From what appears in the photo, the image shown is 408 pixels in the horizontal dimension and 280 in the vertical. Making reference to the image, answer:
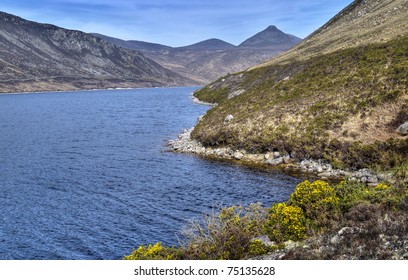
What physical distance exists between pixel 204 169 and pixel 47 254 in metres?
26.3

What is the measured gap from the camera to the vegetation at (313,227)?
17.0 m

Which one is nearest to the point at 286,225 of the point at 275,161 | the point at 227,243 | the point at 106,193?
the point at 227,243

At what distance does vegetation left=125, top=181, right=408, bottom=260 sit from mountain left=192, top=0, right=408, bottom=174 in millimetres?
9138

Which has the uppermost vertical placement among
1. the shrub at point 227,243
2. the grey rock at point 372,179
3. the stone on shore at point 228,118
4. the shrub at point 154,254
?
the stone on shore at point 228,118

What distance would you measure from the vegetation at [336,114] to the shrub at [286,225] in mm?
24368

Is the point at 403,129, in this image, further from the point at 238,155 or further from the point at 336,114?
the point at 238,155

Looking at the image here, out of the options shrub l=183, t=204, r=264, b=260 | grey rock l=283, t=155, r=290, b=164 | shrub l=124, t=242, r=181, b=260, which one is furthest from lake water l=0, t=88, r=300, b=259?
shrub l=183, t=204, r=264, b=260

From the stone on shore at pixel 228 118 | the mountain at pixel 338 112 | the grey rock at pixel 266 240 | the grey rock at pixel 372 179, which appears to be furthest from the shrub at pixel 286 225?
the stone on shore at pixel 228 118

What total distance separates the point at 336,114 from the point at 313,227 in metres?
35.6

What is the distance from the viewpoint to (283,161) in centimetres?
5006

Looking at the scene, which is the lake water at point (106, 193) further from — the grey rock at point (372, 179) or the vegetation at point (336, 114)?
the vegetation at point (336, 114)

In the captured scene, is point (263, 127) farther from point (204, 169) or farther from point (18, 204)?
point (18, 204)

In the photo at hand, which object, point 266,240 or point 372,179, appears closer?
point 266,240

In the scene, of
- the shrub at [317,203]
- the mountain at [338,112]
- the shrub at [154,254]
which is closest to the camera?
the shrub at [154,254]
